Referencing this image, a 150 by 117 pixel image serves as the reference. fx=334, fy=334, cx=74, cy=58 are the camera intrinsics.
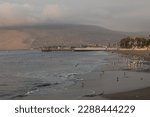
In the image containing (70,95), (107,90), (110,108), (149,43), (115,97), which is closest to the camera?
(110,108)

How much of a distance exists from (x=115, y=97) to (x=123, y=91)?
2.65m

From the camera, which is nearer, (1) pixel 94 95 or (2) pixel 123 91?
(1) pixel 94 95

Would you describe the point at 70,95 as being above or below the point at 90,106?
below

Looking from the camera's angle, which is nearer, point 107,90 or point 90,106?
point 90,106

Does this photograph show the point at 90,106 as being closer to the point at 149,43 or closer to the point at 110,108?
the point at 110,108

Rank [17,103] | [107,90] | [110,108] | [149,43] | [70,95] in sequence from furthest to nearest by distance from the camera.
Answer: [149,43] → [107,90] → [70,95] → [17,103] → [110,108]

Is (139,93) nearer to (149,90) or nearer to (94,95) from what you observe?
(149,90)

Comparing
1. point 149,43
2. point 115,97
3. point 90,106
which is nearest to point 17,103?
point 90,106

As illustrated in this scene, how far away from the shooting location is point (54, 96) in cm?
2234

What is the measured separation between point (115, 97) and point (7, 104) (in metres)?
11.4

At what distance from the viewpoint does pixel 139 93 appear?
22.0 meters

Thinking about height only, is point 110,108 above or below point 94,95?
above

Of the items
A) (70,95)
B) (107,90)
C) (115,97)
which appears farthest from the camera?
(107,90)

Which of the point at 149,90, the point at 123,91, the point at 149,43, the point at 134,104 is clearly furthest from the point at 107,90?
the point at 149,43
